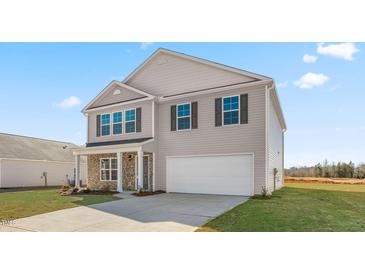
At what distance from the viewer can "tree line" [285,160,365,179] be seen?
27406 millimetres

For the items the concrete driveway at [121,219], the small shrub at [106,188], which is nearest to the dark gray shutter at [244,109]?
the concrete driveway at [121,219]

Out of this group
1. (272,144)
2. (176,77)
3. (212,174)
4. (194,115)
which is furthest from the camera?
(176,77)

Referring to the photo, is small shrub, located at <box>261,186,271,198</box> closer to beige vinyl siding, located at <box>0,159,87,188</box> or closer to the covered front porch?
the covered front porch

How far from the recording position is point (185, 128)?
14500 mm

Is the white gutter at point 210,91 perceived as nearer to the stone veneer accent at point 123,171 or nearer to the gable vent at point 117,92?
the gable vent at point 117,92

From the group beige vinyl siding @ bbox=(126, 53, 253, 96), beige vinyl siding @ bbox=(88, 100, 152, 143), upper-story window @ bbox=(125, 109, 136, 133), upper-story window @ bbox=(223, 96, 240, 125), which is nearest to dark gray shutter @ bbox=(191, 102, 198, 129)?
beige vinyl siding @ bbox=(126, 53, 253, 96)

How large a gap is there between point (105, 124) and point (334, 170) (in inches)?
999

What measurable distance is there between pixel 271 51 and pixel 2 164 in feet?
69.5

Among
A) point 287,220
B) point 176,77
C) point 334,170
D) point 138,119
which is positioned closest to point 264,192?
point 287,220

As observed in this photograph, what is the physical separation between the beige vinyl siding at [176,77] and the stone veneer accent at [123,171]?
4.49m

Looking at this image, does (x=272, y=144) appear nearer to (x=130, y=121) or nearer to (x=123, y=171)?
(x=130, y=121)

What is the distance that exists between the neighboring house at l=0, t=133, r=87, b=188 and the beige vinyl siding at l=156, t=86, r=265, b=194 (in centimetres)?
902

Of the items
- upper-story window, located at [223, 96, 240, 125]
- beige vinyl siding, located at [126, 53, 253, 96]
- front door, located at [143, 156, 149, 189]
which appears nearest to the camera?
upper-story window, located at [223, 96, 240, 125]
